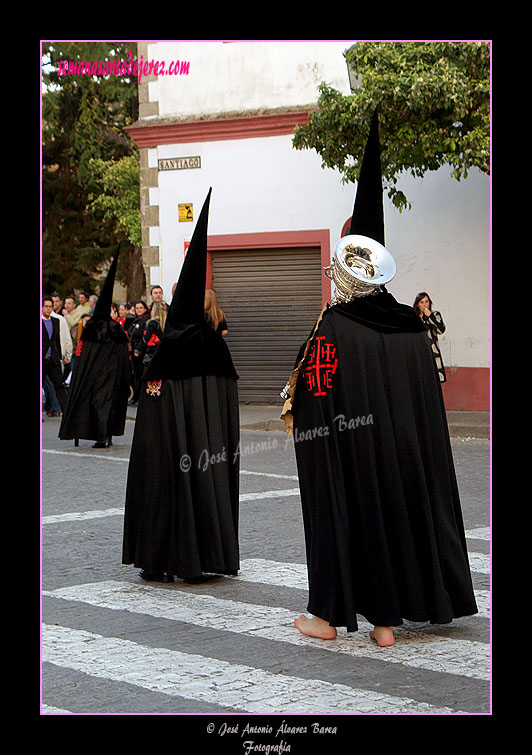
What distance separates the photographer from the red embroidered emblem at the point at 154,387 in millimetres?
7166

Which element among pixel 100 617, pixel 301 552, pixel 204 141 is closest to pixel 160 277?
pixel 204 141

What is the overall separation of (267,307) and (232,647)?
1387 cm

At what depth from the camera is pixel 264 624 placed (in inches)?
234

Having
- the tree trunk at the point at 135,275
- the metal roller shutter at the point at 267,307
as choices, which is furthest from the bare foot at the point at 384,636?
the tree trunk at the point at 135,275

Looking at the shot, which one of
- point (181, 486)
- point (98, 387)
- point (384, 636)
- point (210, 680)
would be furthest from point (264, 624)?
point (98, 387)

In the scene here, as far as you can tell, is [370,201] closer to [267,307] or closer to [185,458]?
[185,458]

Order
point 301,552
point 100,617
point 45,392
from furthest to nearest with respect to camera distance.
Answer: point 45,392 → point 301,552 → point 100,617

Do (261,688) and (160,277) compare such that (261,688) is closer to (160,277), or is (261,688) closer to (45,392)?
(45,392)

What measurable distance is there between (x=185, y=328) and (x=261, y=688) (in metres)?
2.86

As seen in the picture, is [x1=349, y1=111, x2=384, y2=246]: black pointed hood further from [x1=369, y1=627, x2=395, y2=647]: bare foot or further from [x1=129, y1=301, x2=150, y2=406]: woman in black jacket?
[x1=129, y1=301, x2=150, y2=406]: woman in black jacket

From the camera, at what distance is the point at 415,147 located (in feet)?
47.5

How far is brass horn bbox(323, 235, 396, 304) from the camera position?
5.46 meters

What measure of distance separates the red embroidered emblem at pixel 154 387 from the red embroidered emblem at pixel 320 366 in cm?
181
